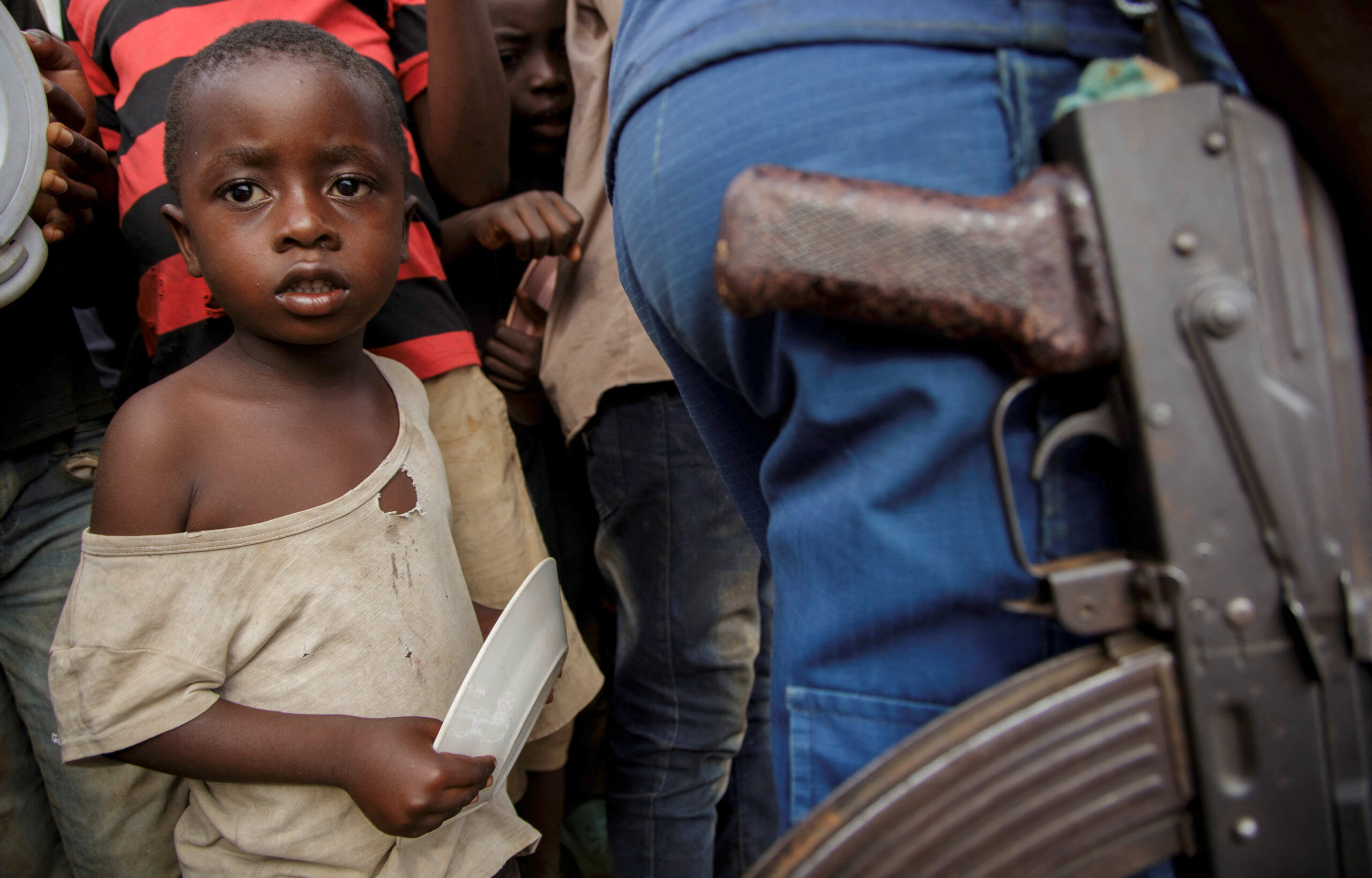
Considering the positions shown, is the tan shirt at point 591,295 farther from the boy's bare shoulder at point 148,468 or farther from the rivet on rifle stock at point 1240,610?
the rivet on rifle stock at point 1240,610

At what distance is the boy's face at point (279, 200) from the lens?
3.27 ft

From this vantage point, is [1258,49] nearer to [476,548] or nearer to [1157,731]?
[1157,731]

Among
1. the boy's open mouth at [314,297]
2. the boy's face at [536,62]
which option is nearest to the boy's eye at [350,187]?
the boy's open mouth at [314,297]

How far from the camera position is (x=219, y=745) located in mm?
920

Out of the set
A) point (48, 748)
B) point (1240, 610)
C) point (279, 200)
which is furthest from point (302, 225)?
point (1240, 610)

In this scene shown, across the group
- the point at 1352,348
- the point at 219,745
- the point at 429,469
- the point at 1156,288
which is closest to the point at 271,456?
the point at 429,469

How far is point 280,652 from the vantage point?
97cm

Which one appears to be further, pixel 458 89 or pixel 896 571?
pixel 458 89

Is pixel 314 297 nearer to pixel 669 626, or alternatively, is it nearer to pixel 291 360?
pixel 291 360

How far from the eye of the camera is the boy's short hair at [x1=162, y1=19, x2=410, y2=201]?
1.03 m

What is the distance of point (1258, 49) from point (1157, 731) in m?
0.47

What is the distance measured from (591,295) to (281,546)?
0.75 metres

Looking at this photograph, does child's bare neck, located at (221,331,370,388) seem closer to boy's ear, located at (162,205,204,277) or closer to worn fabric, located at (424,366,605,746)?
boy's ear, located at (162,205,204,277)

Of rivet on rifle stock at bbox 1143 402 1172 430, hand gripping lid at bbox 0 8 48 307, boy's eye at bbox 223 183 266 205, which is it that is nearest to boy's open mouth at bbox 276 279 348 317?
boy's eye at bbox 223 183 266 205
